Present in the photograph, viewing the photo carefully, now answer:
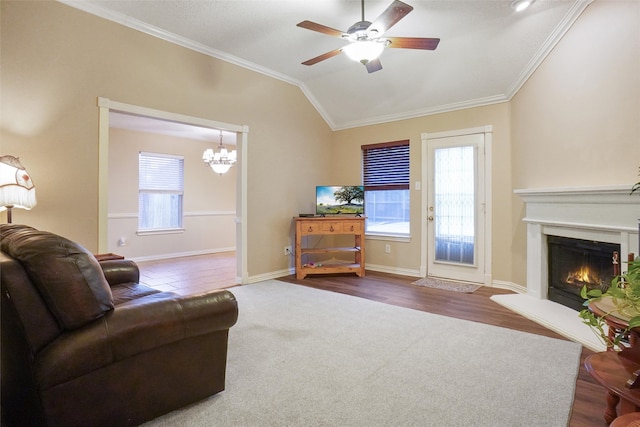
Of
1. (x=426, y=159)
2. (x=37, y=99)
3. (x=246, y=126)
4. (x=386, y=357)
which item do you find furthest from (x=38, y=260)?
(x=426, y=159)

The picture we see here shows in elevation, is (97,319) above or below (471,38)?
below

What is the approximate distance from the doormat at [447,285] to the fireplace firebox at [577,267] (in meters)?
0.91

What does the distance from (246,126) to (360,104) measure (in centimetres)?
185

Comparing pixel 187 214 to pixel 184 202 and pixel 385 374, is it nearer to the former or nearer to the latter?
pixel 184 202

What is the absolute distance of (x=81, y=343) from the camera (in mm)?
1388

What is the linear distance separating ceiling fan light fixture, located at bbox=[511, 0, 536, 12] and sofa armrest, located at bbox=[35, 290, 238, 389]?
11.4 feet

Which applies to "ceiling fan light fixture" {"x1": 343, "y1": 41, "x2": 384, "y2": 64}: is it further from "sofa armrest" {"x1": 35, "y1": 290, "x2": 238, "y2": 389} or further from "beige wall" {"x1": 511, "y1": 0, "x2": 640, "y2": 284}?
"sofa armrest" {"x1": 35, "y1": 290, "x2": 238, "y2": 389}

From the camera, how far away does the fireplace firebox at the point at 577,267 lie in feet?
9.64

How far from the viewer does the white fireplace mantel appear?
2.55 metres

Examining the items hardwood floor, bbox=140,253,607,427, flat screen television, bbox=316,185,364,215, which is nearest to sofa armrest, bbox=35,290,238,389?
hardwood floor, bbox=140,253,607,427

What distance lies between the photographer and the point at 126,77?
3385 millimetres

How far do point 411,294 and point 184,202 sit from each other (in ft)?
17.2

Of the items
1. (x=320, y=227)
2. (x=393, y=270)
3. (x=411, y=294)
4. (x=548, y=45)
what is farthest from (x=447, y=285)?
(x=548, y=45)

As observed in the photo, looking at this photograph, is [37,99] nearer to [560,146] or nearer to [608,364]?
[608,364]
